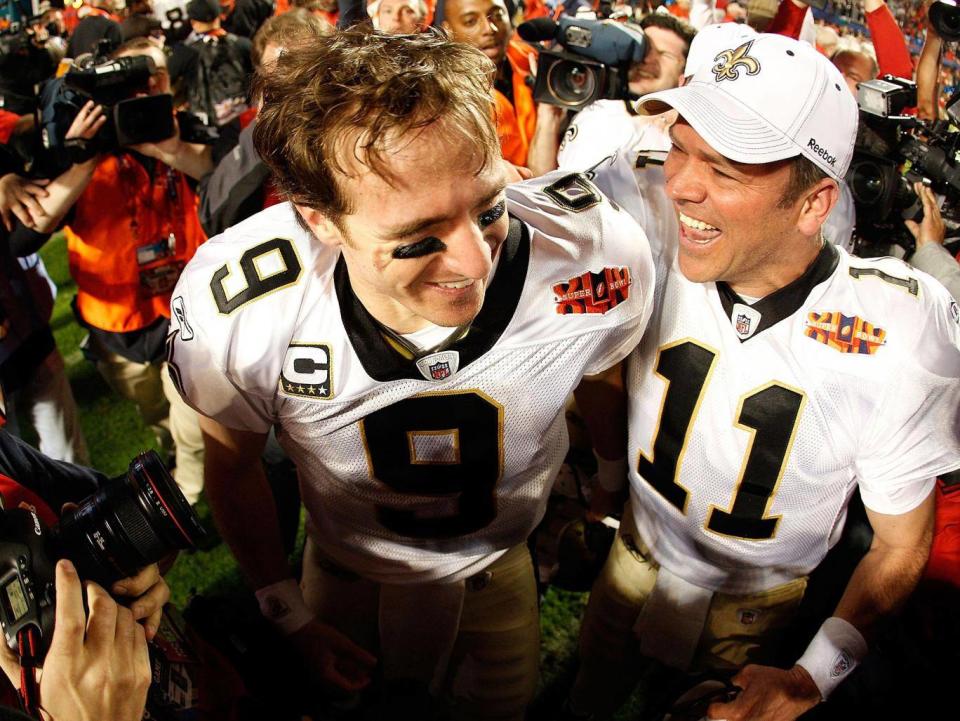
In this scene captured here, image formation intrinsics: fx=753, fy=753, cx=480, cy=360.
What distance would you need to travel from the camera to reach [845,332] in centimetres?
167

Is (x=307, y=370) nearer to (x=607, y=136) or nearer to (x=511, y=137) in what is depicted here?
(x=607, y=136)

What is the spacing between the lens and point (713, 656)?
2215 millimetres

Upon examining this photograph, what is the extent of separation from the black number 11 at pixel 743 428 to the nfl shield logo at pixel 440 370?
58 centimetres

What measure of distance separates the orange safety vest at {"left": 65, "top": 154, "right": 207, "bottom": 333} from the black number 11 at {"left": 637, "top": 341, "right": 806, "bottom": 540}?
2337 millimetres

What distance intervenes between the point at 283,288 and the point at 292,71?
1.38ft

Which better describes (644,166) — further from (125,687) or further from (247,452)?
(125,687)

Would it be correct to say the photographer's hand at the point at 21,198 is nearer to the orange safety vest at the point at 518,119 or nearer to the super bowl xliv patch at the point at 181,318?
the super bowl xliv patch at the point at 181,318

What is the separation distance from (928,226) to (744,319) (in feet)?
4.42

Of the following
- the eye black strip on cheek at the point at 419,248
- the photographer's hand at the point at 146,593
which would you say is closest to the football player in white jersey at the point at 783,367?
the eye black strip on cheek at the point at 419,248

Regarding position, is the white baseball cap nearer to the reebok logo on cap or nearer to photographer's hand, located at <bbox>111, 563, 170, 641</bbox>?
the reebok logo on cap

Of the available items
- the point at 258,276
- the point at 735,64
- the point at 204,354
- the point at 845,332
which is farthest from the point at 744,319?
the point at 204,354

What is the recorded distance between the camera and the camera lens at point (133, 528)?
1221mm

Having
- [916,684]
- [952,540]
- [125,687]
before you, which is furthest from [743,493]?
[125,687]

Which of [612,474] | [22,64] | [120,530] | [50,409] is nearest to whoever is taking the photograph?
[120,530]
